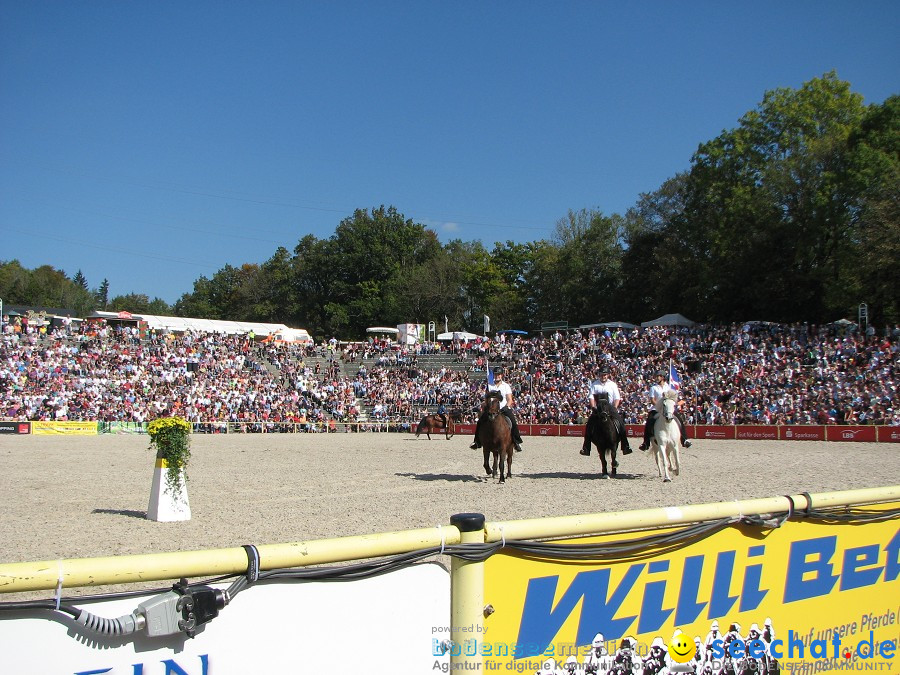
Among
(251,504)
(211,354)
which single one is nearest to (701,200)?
(211,354)

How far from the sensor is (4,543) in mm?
9133

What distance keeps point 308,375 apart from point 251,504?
34249mm

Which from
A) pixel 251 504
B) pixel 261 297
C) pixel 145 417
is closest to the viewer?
pixel 251 504

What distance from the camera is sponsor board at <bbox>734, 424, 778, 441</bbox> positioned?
30172mm

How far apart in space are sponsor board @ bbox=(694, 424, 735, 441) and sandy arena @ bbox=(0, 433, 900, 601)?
5990 mm

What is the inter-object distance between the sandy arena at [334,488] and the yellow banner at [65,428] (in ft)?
35.9

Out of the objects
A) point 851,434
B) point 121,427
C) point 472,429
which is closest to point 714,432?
point 851,434

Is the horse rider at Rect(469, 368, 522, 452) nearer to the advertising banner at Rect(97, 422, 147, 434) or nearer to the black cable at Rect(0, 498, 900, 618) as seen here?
the black cable at Rect(0, 498, 900, 618)

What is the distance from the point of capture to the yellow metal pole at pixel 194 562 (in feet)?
7.13

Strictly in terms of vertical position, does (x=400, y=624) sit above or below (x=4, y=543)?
above

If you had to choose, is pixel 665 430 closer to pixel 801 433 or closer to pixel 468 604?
pixel 468 604

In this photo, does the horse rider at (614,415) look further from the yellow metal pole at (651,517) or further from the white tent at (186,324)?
the white tent at (186,324)

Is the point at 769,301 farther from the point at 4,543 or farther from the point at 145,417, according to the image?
the point at 4,543

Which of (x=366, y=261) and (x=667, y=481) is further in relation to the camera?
(x=366, y=261)
